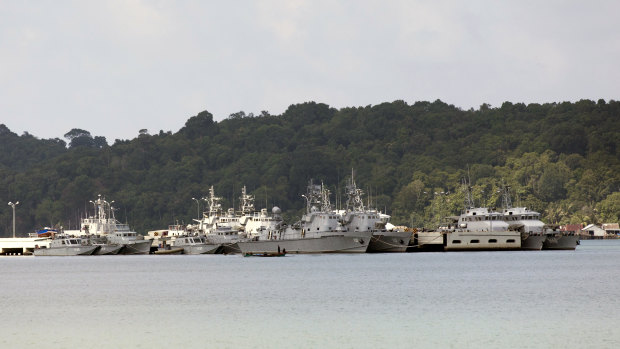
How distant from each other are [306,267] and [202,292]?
3358cm

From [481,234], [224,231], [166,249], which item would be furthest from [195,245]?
[481,234]

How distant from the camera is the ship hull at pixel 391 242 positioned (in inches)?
5876

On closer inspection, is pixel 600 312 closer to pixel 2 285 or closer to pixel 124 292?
pixel 124 292

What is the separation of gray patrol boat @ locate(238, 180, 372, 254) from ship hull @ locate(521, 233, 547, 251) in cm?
2346

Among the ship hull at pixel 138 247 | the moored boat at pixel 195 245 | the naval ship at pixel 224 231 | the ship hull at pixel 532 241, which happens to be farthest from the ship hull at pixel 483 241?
the ship hull at pixel 138 247

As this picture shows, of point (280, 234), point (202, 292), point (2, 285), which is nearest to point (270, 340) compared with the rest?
point (202, 292)

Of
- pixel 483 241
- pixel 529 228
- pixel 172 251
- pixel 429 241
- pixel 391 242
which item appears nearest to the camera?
pixel 483 241

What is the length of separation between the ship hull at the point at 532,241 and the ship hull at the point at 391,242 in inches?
660

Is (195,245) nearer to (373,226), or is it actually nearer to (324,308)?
(373,226)

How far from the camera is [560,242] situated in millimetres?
155250

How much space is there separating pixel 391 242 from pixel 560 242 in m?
26.8

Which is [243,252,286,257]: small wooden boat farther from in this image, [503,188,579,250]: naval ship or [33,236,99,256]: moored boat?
[33,236,99,256]: moored boat

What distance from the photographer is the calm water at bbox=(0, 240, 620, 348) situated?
5347 cm

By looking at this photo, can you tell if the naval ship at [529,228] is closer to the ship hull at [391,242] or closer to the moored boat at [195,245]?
the ship hull at [391,242]
